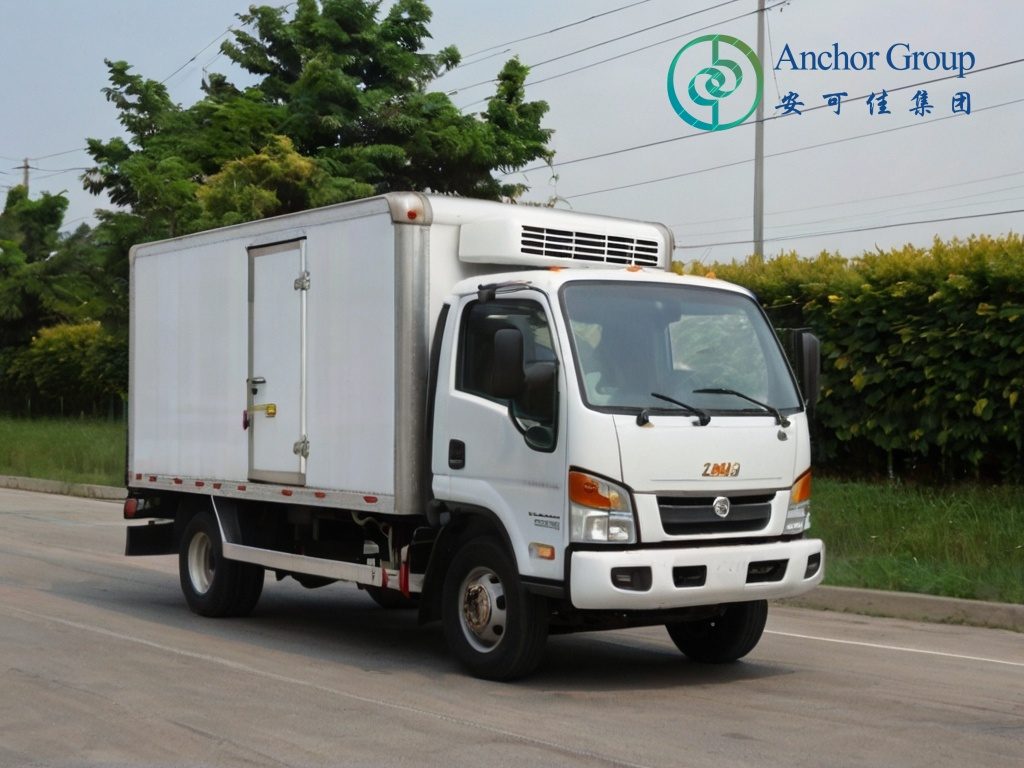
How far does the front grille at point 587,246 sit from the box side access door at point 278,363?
69.8 inches

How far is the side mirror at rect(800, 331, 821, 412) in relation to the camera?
354 inches

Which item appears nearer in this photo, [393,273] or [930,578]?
[393,273]

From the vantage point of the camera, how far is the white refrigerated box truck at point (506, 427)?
7930 millimetres

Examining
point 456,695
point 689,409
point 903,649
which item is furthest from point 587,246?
point 903,649

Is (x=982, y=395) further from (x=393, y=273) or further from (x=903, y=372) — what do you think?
(x=393, y=273)

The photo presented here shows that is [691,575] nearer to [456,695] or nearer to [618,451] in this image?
[618,451]

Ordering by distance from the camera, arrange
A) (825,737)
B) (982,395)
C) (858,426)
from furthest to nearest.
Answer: (858,426), (982,395), (825,737)

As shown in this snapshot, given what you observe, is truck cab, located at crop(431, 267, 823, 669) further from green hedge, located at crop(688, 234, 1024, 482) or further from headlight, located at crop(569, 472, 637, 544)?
green hedge, located at crop(688, 234, 1024, 482)

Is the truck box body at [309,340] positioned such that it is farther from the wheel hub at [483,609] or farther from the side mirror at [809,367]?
the side mirror at [809,367]

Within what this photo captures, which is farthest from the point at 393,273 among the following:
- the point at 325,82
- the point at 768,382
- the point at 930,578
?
the point at 325,82

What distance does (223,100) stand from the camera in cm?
3416

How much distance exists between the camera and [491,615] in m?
8.41

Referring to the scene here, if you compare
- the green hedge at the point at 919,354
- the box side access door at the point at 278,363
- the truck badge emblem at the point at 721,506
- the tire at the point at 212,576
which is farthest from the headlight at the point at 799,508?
the green hedge at the point at 919,354

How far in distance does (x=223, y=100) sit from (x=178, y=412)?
23.9m
